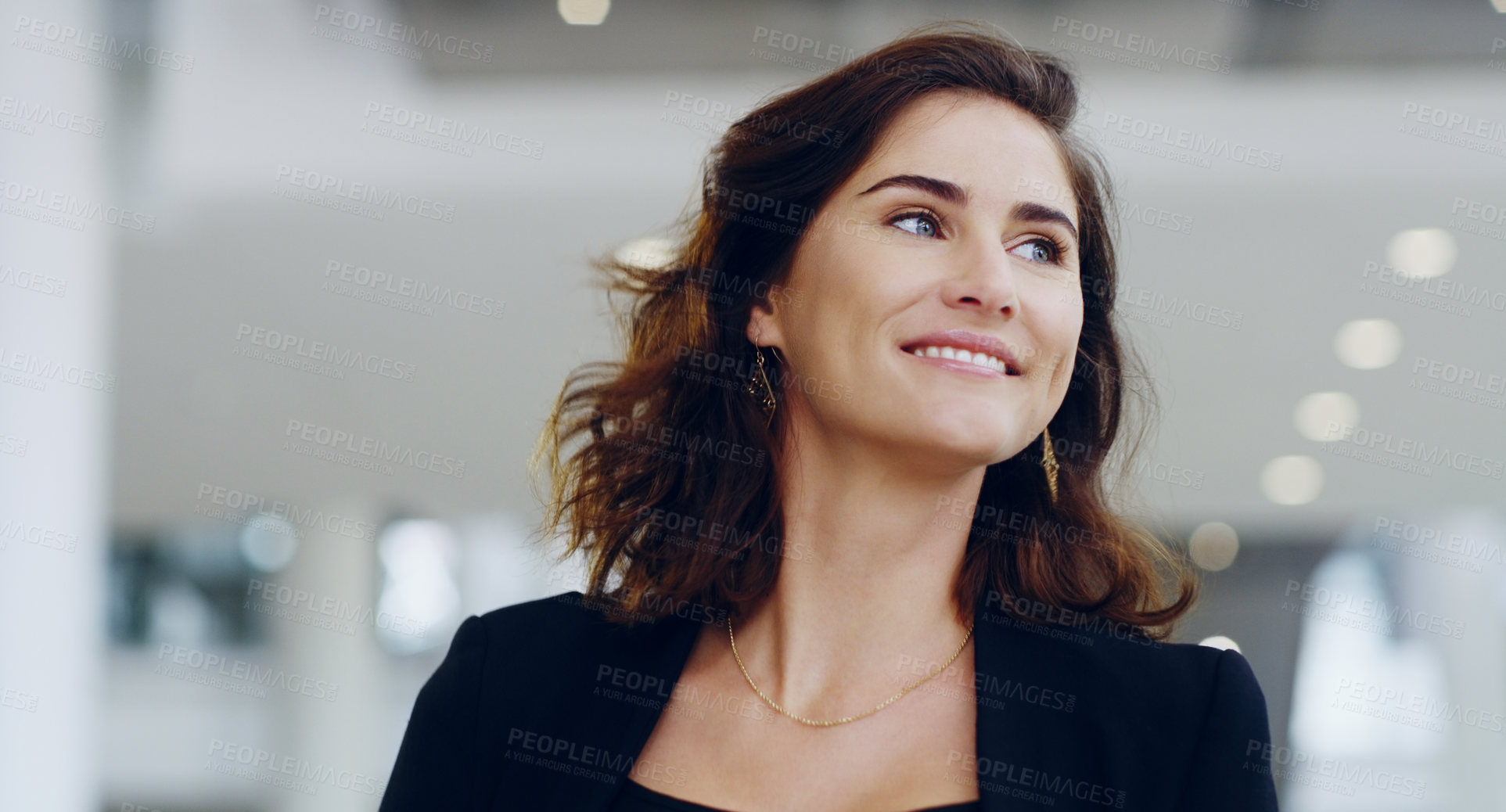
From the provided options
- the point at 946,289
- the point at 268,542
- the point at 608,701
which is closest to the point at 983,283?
the point at 946,289

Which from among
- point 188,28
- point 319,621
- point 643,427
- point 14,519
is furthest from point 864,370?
point 319,621

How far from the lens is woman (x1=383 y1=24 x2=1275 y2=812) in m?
1.24

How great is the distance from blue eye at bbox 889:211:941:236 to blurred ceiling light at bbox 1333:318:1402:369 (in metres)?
3.71

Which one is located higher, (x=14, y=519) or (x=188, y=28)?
(x=188, y=28)

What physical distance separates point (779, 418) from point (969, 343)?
357mm

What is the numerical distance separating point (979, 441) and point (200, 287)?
168 inches

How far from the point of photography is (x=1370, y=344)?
4414 millimetres

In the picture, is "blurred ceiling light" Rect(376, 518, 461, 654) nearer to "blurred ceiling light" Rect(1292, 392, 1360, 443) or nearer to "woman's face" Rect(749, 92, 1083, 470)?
"blurred ceiling light" Rect(1292, 392, 1360, 443)

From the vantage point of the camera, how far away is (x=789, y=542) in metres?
1.44

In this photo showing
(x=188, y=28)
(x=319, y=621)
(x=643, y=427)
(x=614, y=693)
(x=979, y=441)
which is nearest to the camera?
(x=979, y=441)

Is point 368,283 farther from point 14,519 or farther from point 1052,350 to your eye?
point 1052,350

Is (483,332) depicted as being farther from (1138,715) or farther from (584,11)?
(1138,715)

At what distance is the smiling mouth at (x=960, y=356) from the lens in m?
1.25

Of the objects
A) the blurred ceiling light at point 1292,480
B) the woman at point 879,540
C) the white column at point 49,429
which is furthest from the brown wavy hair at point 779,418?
the blurred ceiling light at point 1292,480
